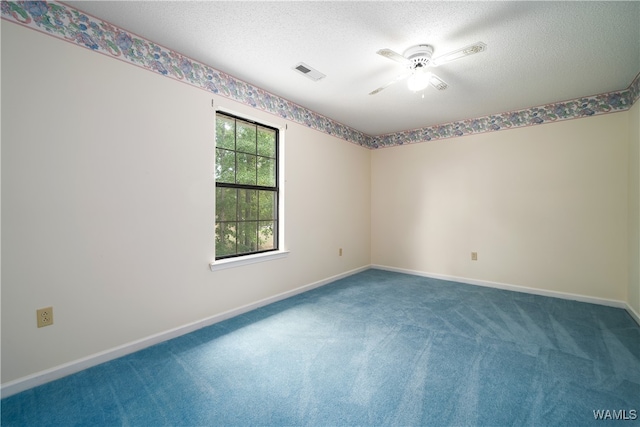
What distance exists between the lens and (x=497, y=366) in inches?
77.4

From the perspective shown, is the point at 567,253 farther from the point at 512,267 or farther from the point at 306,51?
the point at 306,51

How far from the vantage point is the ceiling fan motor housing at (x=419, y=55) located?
7.30ft

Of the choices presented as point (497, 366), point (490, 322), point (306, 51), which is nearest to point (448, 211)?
point (490, 322)

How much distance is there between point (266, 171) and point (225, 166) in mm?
554

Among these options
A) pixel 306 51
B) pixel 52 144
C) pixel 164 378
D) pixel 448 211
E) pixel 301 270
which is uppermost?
pixel 306 51

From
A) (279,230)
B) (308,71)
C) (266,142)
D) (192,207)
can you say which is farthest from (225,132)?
(279,230)

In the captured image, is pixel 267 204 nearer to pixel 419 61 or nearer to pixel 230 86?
pixel 230 86

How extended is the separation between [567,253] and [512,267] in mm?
621

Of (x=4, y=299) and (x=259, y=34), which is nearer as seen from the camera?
(x=4, y=299)

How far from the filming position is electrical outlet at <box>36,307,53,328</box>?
5.78 feet

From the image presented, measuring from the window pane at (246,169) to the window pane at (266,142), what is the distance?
0.18m

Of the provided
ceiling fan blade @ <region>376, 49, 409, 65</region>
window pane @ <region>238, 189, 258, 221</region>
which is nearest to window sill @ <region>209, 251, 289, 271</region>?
window pane @ <region>238, 189, 258, 221</region>

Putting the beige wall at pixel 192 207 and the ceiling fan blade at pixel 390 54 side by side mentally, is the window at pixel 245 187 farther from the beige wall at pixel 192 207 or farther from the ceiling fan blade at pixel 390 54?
the ceiling fan blade at pixel 390 54

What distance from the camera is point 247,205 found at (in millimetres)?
3160
